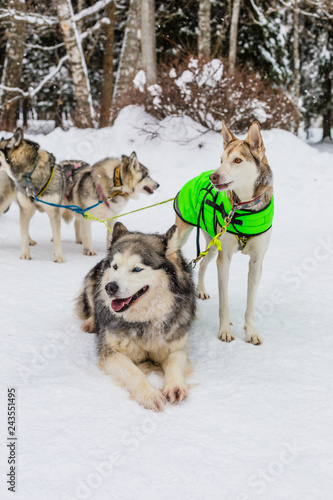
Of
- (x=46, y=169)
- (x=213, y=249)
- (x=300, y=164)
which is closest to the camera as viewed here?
(x=213, y=249)

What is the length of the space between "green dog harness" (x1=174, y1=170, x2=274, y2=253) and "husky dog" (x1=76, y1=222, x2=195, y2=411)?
1.88 ft

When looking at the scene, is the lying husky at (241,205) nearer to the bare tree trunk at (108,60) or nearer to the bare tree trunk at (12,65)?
the bare tree trunk at (12,65)

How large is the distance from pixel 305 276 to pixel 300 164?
14.0ft

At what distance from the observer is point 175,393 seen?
242cm

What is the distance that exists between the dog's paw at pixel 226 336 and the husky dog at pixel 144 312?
0.54m

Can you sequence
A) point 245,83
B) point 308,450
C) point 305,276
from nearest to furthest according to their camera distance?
point 308,450, point 305,276, point 245,83

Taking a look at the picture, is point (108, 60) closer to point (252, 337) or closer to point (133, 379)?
point (252, 337)

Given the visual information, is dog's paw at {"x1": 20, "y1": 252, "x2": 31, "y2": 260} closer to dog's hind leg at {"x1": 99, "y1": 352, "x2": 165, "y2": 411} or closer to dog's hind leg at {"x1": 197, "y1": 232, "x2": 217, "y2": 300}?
dog's hind leg at {"x1": 197, "y1": 232, "x2": 217, "y2": 300}

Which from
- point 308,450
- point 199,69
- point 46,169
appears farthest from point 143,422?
point 199,69

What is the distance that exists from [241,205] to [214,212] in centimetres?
36

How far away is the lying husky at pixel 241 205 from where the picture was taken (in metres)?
3.02

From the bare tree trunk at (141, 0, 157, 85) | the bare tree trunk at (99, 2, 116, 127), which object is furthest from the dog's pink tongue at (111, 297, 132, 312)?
the bare tree trunk at (99, 2, 116, 127)

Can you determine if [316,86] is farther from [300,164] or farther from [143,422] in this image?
[143,422]

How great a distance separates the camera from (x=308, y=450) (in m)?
1.96
